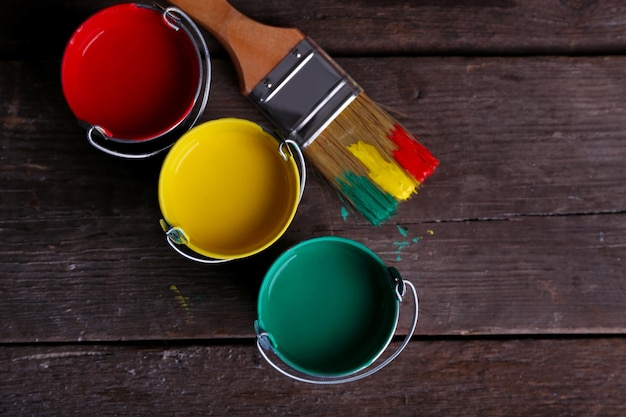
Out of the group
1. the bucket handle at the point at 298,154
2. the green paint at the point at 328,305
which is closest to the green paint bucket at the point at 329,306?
the green paint at the point at 328,305

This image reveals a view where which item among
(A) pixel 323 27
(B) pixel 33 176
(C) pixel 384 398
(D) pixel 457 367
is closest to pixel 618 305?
(D) pixel 457 367

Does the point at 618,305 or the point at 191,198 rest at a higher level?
the point at 618,305

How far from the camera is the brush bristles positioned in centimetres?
92

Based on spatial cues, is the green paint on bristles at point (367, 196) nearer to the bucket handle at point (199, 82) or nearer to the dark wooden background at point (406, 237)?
the dark wooden background at point (406, 237)

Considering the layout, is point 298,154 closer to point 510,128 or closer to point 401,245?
point 401,245

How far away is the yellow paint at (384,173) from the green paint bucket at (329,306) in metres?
0.11

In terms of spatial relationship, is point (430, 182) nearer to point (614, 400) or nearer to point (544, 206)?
point (544, 206)

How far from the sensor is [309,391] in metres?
0.99

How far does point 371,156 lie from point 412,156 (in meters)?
0.06

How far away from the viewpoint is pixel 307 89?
936 mm

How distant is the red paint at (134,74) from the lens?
91 cm

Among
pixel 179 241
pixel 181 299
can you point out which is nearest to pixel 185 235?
pixel 179 241

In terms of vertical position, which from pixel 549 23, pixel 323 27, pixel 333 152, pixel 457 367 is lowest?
pixel 457 367

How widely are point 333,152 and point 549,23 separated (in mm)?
432
